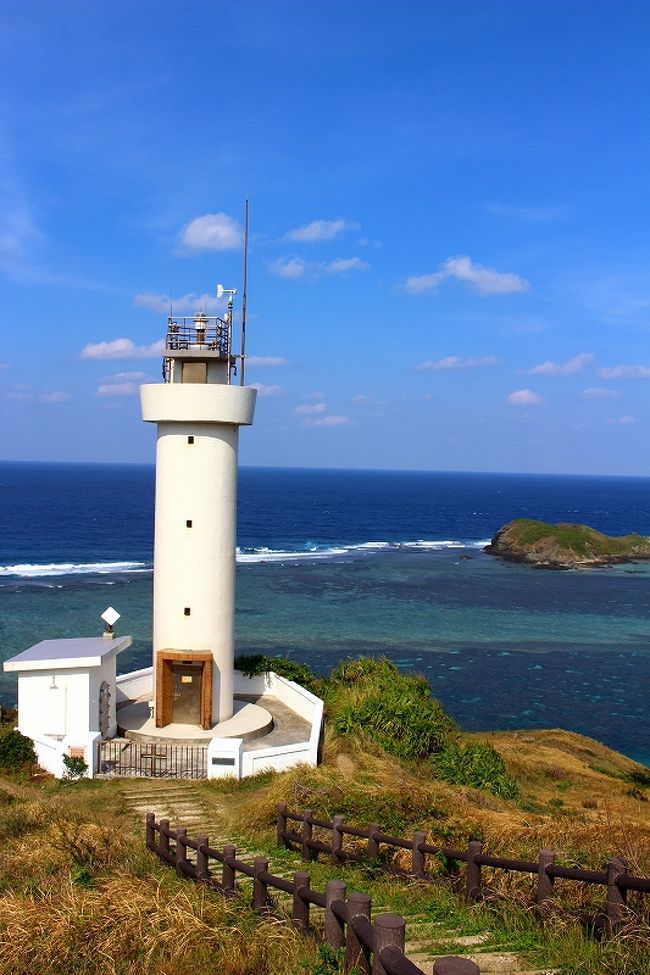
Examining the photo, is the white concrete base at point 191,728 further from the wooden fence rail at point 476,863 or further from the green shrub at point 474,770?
the wooden fence rail at point 476,863

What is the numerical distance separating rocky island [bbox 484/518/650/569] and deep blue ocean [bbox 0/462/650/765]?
113 inches

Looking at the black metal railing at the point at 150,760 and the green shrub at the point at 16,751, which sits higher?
the green shrub at the point at 16,751

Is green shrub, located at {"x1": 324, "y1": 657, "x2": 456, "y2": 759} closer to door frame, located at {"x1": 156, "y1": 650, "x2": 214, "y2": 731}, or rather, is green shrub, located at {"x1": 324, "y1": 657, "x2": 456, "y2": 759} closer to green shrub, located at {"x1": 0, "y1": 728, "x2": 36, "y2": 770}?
door frame, located at {"x1": 156, "y1": 650, "x2": 214, "y2": 731}

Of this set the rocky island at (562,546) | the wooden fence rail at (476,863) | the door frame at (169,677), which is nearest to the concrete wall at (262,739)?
the door frame at (169,677)

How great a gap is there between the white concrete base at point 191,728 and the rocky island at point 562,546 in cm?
5810

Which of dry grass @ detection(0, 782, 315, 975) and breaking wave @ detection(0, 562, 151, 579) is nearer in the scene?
dry grass @ detection(0, 782, 315, 975)

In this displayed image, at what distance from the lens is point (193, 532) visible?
58.5 feet

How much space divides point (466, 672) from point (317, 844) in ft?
91.9

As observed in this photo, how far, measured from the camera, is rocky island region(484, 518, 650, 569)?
7631cm

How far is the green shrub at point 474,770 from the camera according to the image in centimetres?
1645

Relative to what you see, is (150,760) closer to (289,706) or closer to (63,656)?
(63,656)

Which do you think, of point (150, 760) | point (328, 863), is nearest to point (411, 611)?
point (150, 760)

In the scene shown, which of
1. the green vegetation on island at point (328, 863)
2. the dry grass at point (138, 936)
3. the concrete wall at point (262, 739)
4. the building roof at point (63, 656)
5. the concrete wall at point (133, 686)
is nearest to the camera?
the dry grass at point (138, 936)

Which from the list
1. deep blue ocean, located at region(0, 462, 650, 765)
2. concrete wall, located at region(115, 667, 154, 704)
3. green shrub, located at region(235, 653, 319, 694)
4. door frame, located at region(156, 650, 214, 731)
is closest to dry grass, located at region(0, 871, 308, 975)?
door frame, located at region(156, 650, 214, 731)
